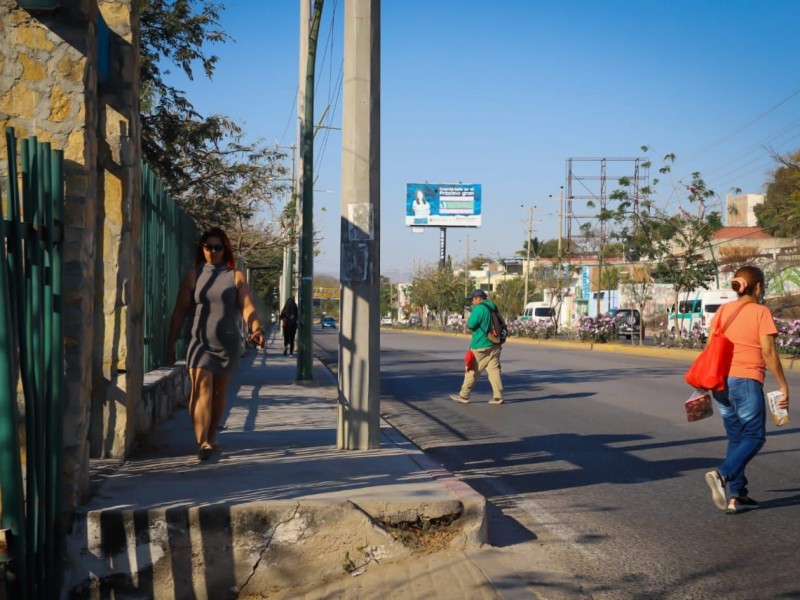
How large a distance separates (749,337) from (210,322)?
386 centimetres

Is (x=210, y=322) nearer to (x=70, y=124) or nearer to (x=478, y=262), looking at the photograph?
(x=70, y=124)

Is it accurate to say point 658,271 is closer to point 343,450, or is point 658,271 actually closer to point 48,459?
point 343,450

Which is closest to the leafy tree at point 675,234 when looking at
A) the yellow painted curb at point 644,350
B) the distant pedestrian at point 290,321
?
the yellow painted curb at point 644,350

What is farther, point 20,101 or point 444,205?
point 444,205

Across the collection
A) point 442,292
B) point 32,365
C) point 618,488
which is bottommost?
point 618,488

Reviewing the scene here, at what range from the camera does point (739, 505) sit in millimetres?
6945

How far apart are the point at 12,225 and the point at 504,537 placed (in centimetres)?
345

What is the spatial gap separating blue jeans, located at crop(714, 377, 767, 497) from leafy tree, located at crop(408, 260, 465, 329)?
68801 millimetres

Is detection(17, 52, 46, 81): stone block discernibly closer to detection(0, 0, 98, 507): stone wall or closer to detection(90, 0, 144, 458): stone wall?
detection(0, 0, 98, 507): stone wall

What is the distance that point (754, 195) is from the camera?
268ft

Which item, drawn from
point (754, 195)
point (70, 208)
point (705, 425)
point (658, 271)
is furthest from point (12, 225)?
point (754, 195)

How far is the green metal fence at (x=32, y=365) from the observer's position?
172 inches

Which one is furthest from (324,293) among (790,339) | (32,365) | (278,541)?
(32,365)

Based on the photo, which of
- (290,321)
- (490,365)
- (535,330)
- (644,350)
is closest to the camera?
(490,365)
